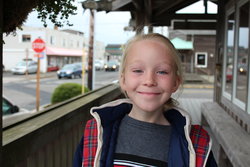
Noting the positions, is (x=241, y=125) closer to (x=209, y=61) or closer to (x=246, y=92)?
(x=246, y=92)

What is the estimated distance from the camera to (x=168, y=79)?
1.28 meters

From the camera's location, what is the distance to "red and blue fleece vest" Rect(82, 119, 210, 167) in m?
1.26

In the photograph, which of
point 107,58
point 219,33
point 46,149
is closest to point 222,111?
point 219,33

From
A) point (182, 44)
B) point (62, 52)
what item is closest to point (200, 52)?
point (182, 44)

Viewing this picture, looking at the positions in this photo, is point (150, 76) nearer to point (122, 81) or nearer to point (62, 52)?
point (122, 81)

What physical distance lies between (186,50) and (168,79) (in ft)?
83.2

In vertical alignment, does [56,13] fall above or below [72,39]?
below

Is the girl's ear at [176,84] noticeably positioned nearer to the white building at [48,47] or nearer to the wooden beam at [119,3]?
the wooden beam at [119,3]

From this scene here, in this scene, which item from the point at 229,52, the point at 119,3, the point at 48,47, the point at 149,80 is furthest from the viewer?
the point at 48,47

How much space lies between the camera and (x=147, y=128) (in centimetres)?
135

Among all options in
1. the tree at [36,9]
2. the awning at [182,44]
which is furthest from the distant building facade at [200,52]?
the tree at [36,9]

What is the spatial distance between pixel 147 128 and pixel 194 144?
20 cm

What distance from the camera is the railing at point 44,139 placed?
1739 mm

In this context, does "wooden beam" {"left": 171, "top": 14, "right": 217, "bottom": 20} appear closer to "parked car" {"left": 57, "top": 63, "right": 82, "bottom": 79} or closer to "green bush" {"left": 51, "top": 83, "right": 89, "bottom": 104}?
"green bush" {"left": 51, "top": 83, "right": 89, "bottom": 104}
